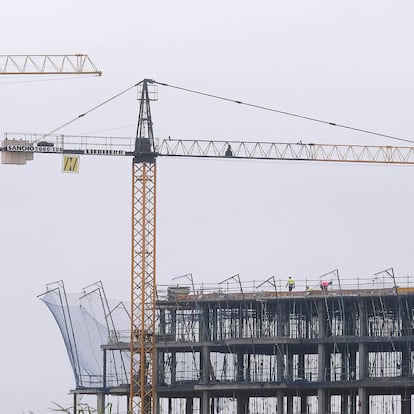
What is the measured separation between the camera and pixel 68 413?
103062mm

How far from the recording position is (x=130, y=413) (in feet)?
A: 620

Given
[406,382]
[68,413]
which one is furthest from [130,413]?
[68,413]

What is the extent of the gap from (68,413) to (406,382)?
100 m

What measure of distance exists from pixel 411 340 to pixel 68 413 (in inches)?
3939

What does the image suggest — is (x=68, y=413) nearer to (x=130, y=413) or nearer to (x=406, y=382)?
(x=130, y=413)

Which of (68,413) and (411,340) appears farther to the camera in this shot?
(411,340)

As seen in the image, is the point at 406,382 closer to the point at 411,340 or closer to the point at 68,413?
the point at 411,340

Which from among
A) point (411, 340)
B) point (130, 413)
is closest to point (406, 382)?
point (411, 340)

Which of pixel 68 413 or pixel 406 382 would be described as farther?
pixel 406 382

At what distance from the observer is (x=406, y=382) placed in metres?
200

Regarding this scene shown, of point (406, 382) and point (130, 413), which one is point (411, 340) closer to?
point (406, 382)

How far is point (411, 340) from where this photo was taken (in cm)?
19975

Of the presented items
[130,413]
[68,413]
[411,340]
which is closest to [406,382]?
[411,340]

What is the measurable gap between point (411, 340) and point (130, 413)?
2840 centimetres
